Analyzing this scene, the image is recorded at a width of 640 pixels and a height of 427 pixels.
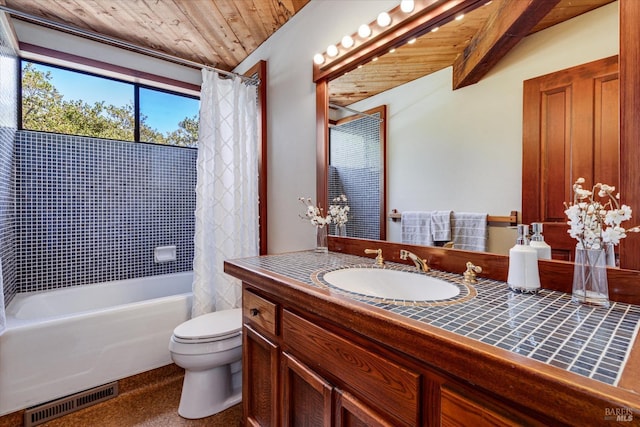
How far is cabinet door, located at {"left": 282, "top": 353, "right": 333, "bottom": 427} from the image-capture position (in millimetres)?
873

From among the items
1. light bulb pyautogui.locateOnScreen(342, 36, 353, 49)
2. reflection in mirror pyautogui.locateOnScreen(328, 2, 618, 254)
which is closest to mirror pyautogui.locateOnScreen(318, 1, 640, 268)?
reflection in mirror pyautogui.locateOnScreen(328, 2, 618, 254)

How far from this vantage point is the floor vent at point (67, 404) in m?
1.57

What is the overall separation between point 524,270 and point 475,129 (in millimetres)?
556

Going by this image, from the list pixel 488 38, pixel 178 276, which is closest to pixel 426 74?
pixel 488 38

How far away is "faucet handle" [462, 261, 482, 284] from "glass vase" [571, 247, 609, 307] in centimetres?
26

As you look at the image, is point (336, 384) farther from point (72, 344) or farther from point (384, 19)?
point (72, 344)

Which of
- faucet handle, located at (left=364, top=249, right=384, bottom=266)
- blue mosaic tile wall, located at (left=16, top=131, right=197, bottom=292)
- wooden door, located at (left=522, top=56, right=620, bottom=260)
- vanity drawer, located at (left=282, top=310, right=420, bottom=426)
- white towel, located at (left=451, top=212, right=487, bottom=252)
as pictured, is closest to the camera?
vanity drawer, located at (left=282, top=310, right=420, bottom=426)

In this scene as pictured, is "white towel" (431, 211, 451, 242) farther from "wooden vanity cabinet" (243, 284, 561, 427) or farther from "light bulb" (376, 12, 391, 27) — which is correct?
"light bulb" (376, 12, 391, 27)

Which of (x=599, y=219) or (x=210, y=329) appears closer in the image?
(x=599, y=219)

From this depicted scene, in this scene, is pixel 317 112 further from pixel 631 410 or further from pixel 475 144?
pixel 631 410

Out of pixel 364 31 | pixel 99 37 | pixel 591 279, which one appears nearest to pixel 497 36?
pixel 364 31

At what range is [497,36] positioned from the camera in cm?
105

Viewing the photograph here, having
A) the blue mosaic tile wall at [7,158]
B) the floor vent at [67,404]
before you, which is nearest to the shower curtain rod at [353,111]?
the blue mosaic tile wall at [7,158]

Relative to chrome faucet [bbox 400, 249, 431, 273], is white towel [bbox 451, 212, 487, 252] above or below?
above
